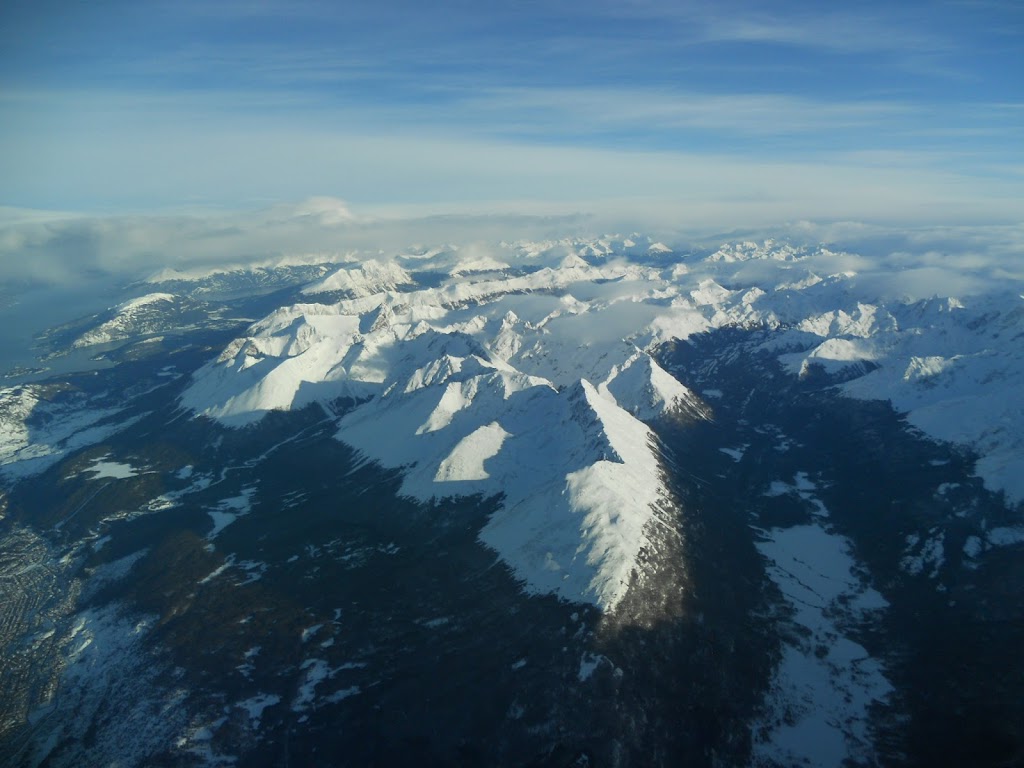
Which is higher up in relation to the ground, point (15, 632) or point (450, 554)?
point (450, 554)

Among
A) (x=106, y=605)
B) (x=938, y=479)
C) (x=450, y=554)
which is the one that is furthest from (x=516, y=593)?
(x=938, y=479)

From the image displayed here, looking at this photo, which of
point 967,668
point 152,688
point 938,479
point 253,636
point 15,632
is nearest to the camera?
point 967,668

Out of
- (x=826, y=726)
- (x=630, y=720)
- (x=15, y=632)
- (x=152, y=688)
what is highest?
(x=630, y=720)

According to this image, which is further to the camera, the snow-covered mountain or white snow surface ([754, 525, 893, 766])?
white snow surface ([754, 525, 893, 766])

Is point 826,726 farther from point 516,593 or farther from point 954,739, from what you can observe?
point 516,593

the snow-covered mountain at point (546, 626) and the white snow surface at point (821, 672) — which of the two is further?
the white snow surface at point (821, 672)

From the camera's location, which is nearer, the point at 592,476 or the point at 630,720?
the point at 630,720

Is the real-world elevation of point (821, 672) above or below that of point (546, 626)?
below

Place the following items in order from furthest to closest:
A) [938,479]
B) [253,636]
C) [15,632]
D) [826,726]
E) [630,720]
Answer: [938,479], [15,632], [253,636], [826,726], [630,720]

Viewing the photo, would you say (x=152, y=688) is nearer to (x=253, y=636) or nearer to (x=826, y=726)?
(x=253, y=636)

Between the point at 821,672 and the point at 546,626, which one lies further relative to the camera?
the point at 821,672
